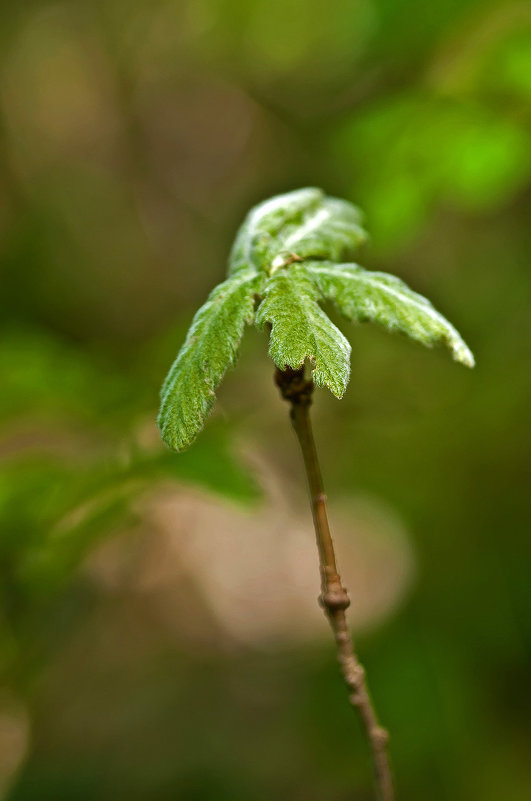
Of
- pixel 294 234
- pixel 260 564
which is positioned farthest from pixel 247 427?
pixel 294 234

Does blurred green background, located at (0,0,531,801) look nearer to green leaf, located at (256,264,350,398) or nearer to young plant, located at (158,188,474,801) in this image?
young plant, located at (158,188,474,801)

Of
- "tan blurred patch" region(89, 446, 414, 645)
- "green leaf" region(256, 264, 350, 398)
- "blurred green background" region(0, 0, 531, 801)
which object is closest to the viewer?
"green leaf" region(256, 264, 350, 398)

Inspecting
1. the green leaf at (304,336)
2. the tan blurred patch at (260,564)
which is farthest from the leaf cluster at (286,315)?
the tan blurred patch at (260,564)

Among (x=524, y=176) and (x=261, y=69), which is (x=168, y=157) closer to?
(x=261, y=69)

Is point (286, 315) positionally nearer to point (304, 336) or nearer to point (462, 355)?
point (304, 336)

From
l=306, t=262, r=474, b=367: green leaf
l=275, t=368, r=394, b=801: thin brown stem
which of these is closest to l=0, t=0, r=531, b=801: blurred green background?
l=275, t=368, r=394, b=801: thin brown stem

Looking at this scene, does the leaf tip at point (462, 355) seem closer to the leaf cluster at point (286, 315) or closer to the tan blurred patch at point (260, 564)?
the leaf cluster at point (286, 315)
